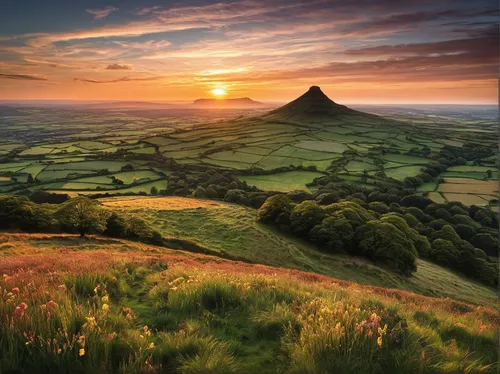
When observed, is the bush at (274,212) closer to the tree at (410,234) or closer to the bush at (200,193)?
the tree at (410,234)

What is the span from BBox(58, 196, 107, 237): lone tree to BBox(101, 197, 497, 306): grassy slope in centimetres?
823

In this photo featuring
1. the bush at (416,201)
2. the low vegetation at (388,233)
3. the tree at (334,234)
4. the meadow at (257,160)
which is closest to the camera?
the tree at (334,234)

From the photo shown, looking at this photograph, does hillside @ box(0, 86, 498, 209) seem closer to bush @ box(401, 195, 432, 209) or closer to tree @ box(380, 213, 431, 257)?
bush @ box(401, 195, 432, 209)

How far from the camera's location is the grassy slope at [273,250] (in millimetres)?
36094

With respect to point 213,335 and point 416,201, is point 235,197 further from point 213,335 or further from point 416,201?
point 213,335

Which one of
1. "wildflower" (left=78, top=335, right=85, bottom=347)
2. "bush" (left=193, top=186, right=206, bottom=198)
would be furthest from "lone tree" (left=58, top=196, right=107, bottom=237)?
"bush" (left=193, top=186, right=206, bottom=198)

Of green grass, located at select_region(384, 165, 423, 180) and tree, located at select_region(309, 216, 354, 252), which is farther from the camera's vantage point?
green grass, located at select_region(384, 165, 423, 180)

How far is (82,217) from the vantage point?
1331 inches

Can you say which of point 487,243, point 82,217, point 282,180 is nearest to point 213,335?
point 82,217

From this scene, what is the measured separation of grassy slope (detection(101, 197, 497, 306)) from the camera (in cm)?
3609

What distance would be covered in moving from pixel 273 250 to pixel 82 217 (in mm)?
22800

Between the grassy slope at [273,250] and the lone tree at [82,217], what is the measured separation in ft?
27.0

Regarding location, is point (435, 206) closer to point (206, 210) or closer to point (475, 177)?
point (475, 177)

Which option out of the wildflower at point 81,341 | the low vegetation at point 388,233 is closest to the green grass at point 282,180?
the low vegetation at point 388,233
